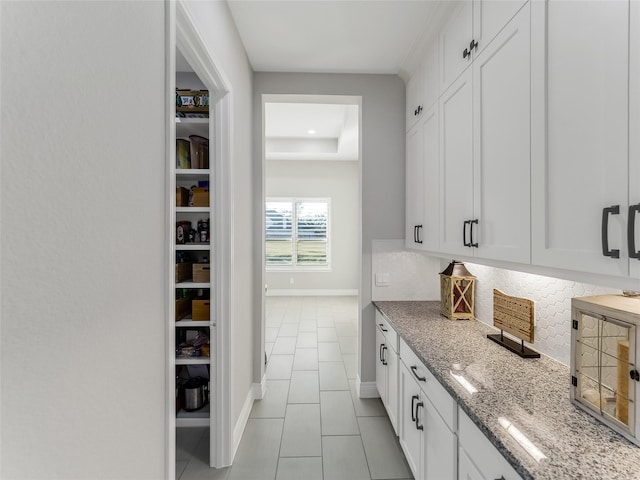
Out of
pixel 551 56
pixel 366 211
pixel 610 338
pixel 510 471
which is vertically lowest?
pixel 510 471

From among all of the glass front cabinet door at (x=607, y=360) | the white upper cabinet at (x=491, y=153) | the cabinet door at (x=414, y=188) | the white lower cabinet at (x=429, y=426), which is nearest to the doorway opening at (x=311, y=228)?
the cabinet door at (x=414, y=188)

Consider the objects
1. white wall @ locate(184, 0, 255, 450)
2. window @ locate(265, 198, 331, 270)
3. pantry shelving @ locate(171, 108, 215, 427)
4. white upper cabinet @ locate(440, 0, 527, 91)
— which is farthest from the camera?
window @ locate(265, 198, 331, 270)

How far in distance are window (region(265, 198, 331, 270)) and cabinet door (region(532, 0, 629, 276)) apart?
6.16 m

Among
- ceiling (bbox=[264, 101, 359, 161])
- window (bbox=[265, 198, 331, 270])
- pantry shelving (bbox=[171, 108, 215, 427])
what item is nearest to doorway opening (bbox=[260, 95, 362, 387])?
window (bbox=[265, 198, 331, 270])

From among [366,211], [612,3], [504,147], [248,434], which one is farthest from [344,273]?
[612,3]

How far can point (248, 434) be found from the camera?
225 centimetres

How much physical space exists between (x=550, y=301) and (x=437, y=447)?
2.84 feet

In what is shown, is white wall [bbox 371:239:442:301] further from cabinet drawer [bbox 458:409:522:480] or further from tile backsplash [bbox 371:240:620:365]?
cabinet drawer [bbox 458:409:522:480]

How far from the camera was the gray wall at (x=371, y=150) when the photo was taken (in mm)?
2734

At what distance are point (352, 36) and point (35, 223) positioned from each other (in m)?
2.30

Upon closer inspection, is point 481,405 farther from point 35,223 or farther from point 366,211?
point 366,211

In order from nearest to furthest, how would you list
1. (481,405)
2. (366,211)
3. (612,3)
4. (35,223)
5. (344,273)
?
(35,223), (612,3), (481,405), (366,211), (344,273)

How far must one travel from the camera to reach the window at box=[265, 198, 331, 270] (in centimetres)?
723

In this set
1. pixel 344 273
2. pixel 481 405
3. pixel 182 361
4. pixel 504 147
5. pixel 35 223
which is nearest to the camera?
pixel 35 223
